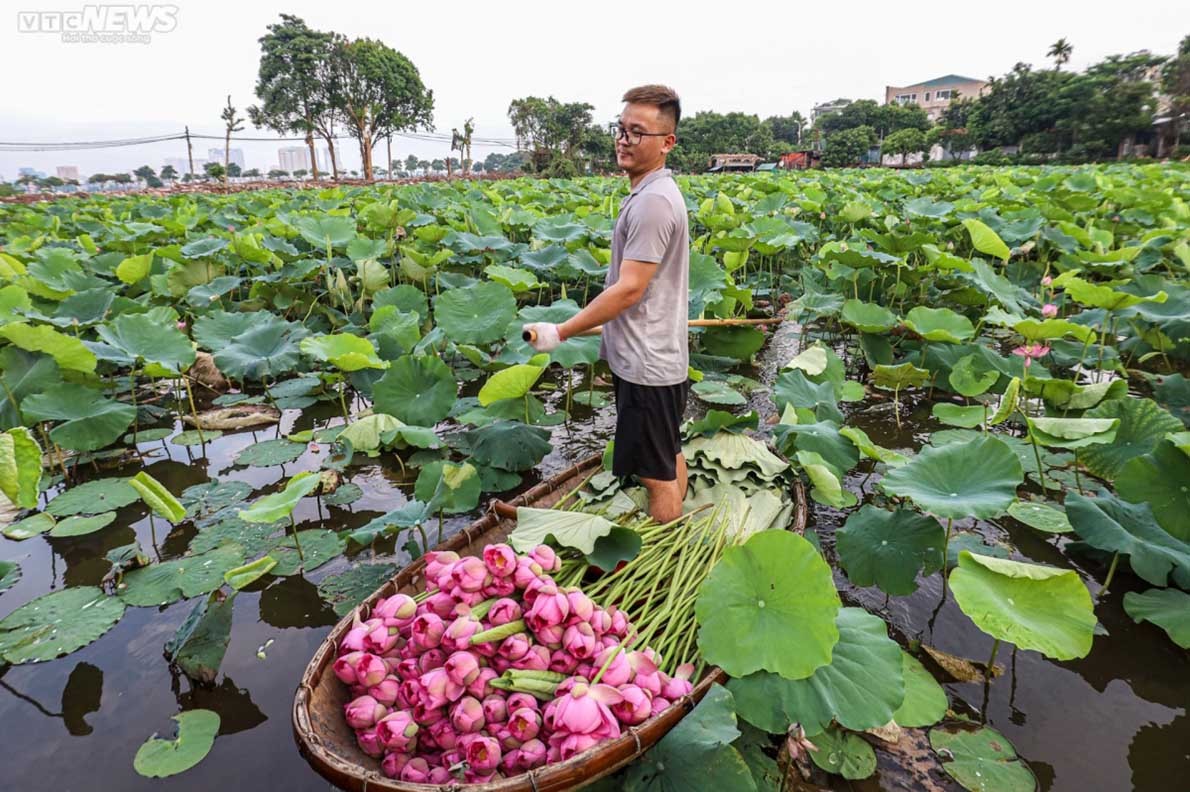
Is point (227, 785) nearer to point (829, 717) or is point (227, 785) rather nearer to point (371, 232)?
point (829, 717)

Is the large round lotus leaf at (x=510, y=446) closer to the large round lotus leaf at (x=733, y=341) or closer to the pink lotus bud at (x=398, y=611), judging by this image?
the pink lotus bud at (x=398, y=611)

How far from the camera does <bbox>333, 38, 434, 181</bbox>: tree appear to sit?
1297 inches

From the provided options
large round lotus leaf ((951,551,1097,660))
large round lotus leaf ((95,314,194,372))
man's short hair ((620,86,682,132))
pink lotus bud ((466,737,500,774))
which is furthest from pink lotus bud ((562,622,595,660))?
large round lotus leaf ((95,314,194,372))

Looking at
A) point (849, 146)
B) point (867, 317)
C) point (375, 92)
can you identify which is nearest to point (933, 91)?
point (849, 146)

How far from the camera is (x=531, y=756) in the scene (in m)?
1.12

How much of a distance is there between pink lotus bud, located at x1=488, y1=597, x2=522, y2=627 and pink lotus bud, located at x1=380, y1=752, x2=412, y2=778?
0.28m

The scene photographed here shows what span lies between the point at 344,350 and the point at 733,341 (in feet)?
6.94

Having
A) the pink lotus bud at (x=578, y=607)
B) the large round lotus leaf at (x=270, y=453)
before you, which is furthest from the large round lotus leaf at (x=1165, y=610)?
the large round lotus leaf at (x=270, y=453)

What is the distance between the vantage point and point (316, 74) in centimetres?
3281

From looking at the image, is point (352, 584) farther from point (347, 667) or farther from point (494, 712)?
point (494, 712)

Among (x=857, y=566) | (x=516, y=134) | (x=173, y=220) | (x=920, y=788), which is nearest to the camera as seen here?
(x=920, y=788)

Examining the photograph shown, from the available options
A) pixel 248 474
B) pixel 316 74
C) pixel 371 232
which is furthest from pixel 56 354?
pixel 316 74

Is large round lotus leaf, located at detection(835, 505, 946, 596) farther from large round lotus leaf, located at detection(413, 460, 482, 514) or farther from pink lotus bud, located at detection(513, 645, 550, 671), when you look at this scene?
large round lotus leaf, located at detection(413, 460, 482, 514)

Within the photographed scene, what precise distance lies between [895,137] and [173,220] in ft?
126
